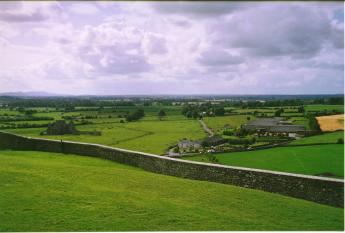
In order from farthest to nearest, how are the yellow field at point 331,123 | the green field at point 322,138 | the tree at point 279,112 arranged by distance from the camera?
1. the tree at point 279,112
2. the green field at point 322,138
3. the yellow field at point 331,123

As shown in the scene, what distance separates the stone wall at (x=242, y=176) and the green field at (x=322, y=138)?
6838 millimetres

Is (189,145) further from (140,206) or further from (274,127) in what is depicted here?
(140,206)

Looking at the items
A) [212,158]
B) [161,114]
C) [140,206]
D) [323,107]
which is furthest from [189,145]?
[140,206]

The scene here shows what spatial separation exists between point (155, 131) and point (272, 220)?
32.1 metres

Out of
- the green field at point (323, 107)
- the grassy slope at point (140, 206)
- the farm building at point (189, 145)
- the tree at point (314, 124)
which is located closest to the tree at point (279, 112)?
the green field at point (323, 107)

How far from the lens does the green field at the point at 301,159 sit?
15747 millimetres

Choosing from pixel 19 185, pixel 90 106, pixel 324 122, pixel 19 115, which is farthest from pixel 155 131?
pixel 19 185

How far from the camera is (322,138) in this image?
680 inches

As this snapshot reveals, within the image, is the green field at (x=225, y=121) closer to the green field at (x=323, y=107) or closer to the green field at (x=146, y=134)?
the green field at (x=146, y=134)

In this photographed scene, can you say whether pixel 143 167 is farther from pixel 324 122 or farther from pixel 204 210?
pixel 324 122

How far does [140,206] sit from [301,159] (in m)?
13.7

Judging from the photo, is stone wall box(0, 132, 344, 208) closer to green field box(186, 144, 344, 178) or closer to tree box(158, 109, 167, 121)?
green field box(186, 144, 344, 178)

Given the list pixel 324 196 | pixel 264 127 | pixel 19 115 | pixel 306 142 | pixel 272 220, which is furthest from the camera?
pixel 264 127

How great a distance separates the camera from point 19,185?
26.6ft
